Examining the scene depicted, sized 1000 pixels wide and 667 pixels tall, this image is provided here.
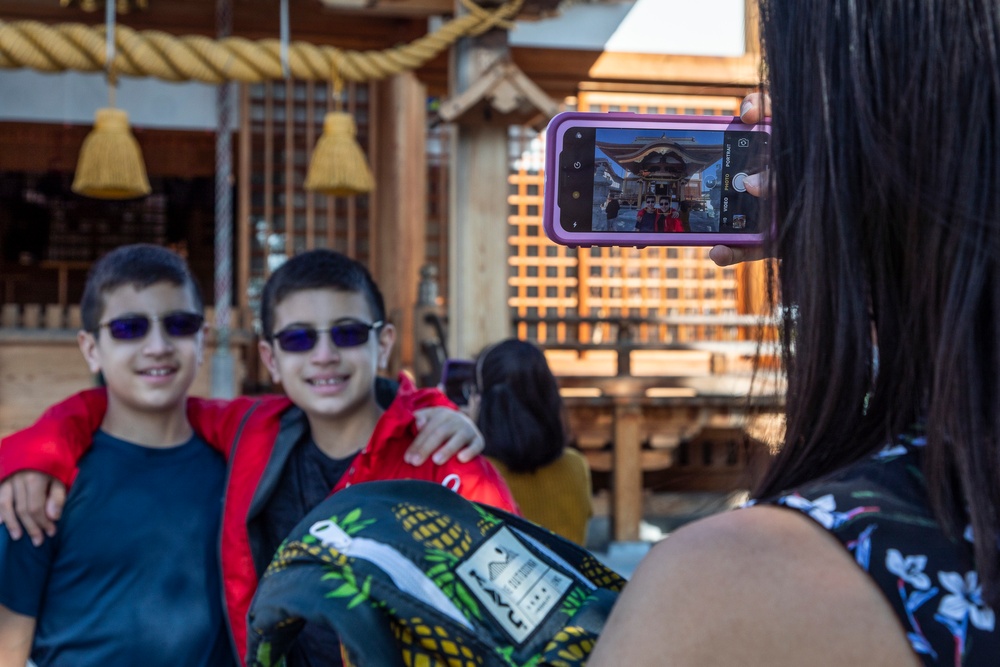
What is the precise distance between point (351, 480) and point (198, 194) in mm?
9155

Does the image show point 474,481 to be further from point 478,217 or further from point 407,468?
point 478,217

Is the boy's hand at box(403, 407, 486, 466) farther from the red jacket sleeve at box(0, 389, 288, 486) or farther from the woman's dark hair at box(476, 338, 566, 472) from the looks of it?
the woman's dark hair at box(476, 338, 566, 472)

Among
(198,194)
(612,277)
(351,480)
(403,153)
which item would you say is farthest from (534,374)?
(198,194)

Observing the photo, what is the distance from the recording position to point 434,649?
23.6 inches

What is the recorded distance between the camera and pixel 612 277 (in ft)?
27.4

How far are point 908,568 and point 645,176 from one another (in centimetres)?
47

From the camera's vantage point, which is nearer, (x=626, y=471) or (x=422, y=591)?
(x=422, y=591)

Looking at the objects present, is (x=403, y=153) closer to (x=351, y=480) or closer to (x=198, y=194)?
(x=198, y=194)

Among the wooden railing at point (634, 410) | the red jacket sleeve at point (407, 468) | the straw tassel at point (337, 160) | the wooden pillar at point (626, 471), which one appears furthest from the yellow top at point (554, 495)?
the straw tassel at point (337, 160)

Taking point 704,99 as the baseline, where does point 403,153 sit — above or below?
below

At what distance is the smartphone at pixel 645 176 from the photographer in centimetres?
88

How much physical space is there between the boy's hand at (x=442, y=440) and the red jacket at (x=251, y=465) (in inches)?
1.0

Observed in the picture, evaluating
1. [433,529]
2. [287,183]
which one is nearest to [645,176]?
[433,529]

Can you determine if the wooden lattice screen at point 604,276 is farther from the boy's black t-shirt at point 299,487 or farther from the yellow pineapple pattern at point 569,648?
the yellow pineapple pattern at point 569,648
